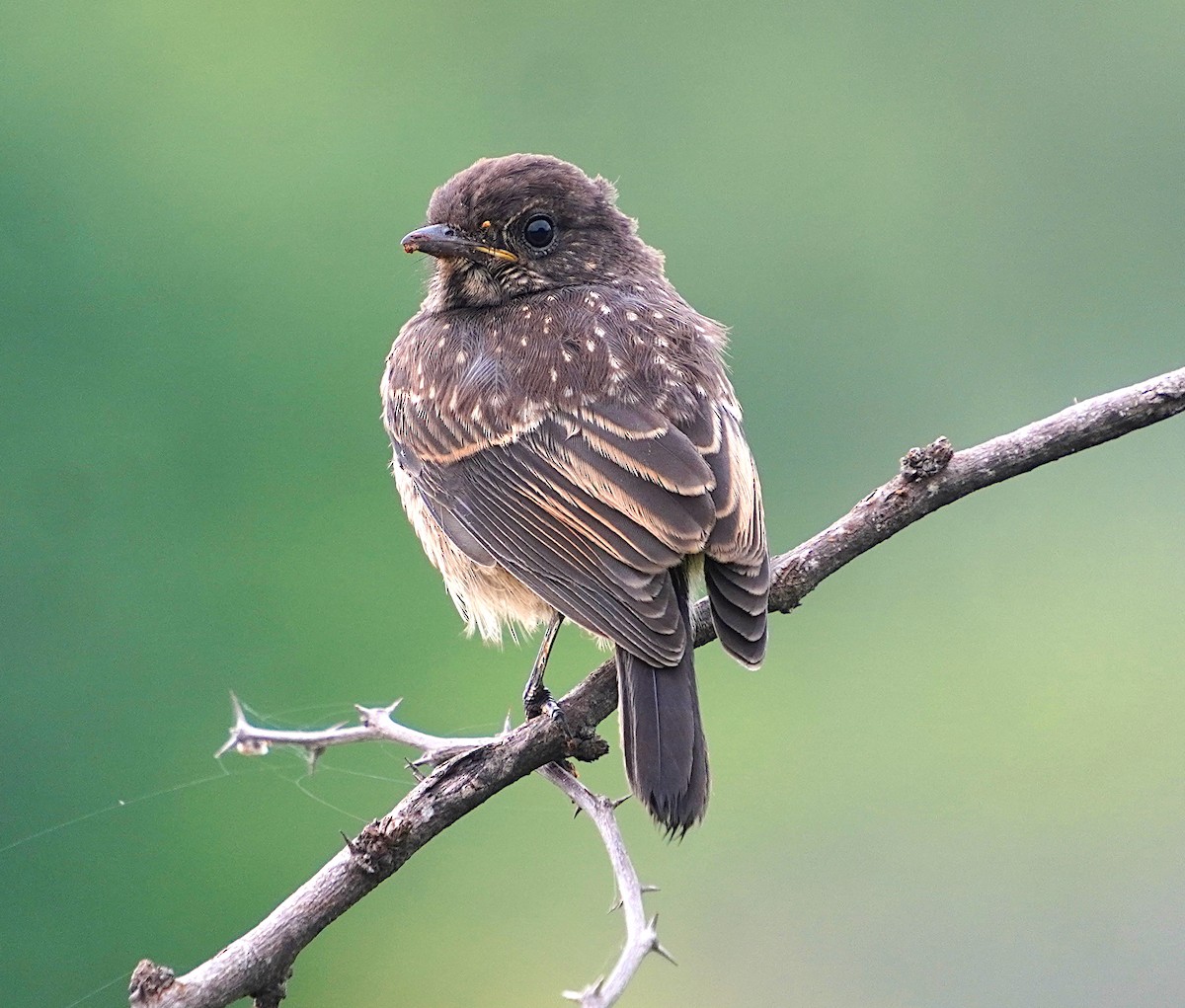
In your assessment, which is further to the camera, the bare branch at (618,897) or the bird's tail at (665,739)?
the bird's tail at (665,739)

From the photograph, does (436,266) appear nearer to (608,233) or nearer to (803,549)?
(608,233)

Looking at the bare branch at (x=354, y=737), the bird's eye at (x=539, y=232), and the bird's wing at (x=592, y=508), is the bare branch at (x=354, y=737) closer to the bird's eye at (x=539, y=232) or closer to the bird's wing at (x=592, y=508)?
the bird's wing at (x=592, y=508)

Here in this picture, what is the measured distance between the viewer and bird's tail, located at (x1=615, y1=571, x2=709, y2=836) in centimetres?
312

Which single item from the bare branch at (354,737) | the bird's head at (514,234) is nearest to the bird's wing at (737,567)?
the bare branch at (354,737)

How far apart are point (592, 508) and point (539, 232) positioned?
115cm

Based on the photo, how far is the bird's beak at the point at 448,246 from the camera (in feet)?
13.6

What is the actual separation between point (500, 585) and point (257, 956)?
1.47 meters

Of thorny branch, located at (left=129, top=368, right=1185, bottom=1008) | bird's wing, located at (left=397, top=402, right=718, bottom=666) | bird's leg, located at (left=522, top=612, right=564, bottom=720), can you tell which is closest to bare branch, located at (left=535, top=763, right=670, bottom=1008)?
thorny branch, located at (left=129, top=368, right=1185, bottom=1008)

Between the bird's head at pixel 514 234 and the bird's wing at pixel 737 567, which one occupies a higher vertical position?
the bird's head at pixel 514 234

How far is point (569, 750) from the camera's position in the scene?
298cm

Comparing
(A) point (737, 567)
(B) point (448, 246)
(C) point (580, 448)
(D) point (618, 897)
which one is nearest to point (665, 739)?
(A) point (737, 567)

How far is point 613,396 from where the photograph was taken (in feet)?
12.5

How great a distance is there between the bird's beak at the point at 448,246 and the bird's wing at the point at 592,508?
0.49m

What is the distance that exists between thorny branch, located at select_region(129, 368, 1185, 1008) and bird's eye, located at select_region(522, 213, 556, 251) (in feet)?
4.53
